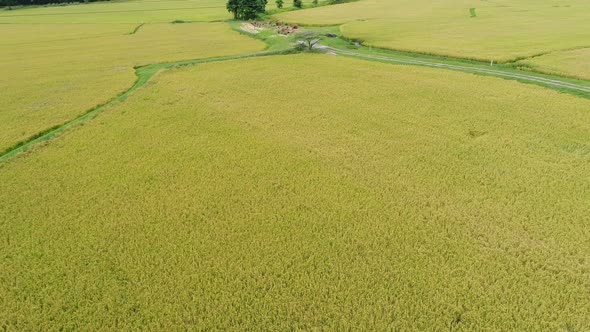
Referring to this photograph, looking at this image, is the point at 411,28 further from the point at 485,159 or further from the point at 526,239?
the point at 526,239

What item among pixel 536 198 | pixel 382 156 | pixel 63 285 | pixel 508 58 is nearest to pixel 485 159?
pixel 536 198

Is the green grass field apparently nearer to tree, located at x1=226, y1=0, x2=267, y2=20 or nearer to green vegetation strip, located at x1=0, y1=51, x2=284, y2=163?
green vegetation strip, located at x1=0, y1=51, x2=284, y2=163

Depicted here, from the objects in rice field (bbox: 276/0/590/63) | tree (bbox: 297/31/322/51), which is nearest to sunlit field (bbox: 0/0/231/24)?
rice field (bbox: 276/0/590/63)

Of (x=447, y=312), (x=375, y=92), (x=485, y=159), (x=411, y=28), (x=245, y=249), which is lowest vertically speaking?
(x=447, y=312)

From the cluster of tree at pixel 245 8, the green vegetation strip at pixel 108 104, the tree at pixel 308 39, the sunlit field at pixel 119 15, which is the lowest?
the green vegetation strip at pixel 108 104

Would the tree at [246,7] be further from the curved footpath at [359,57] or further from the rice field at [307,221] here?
the rice field at [307,221]

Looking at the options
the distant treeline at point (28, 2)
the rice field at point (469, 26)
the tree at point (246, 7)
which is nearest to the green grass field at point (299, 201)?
the rice field at point (469, 26)
